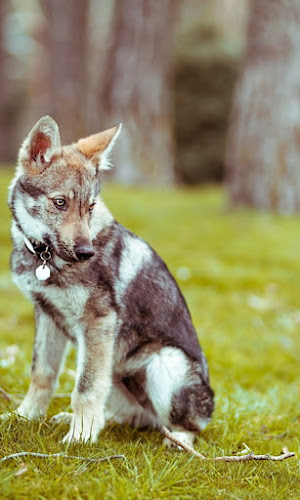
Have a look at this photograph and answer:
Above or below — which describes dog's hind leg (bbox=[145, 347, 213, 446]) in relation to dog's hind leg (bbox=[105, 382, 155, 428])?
above

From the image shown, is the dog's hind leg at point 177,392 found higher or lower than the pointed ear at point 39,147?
lower

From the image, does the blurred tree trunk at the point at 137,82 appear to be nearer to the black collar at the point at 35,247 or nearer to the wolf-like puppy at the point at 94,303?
the wolf-like puppy at the point at 94,303

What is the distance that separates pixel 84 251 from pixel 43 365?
0.95 metres

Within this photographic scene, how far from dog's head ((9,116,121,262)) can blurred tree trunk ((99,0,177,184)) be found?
36.6ft

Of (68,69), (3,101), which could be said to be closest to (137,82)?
(68,69)

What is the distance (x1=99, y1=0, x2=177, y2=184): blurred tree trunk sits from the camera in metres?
14.6

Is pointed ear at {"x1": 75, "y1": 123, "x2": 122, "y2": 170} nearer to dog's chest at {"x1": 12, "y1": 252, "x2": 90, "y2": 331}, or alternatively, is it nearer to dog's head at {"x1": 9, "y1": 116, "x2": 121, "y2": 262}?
dog's head at {"x1": 9, "y1": 116, "x2": 121, "y2": 262}

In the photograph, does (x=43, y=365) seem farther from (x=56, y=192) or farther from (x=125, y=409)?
(x=56, y=192)

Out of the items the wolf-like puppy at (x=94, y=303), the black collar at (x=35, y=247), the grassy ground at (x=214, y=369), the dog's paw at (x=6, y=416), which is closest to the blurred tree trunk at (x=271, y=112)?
the grassy ground at (x=214, y=369)

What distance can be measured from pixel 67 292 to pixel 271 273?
17.7ft

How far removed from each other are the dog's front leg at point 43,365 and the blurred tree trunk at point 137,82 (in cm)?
1108

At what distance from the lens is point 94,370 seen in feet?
11.7

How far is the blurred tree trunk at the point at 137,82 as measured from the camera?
576 inches

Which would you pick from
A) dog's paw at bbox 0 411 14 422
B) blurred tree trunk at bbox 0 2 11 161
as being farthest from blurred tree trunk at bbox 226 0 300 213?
blurred tree trunk at bbox 0 2 11 161
